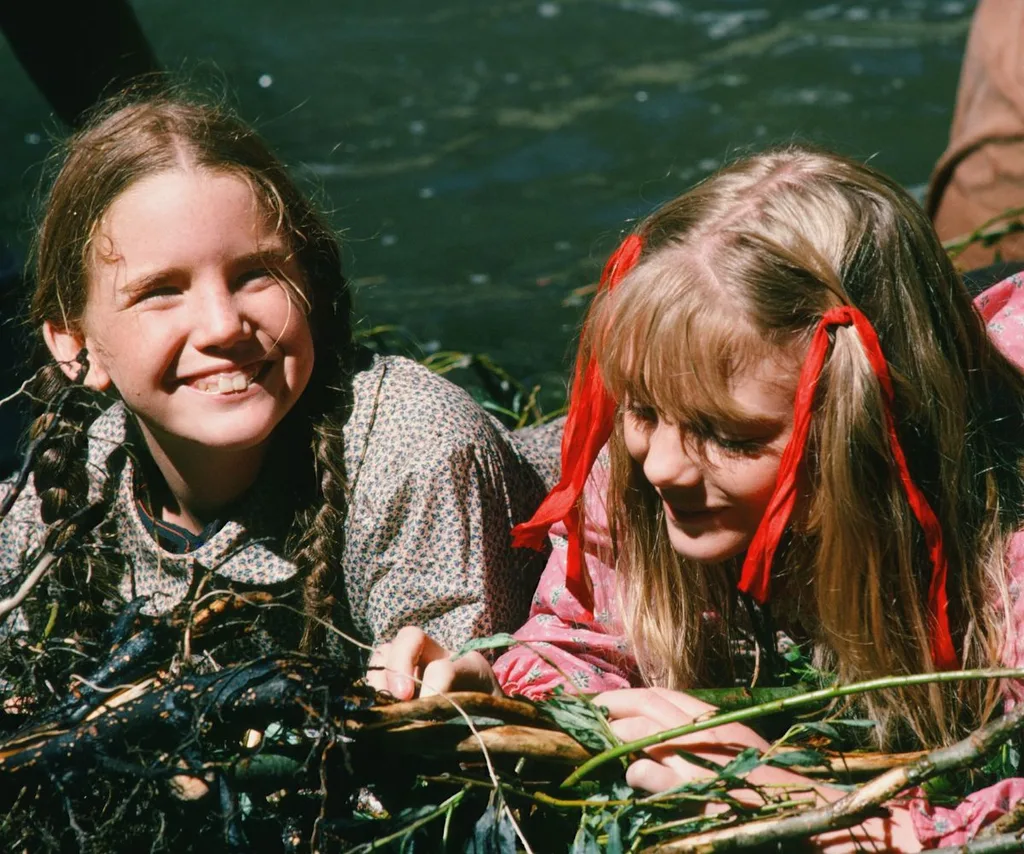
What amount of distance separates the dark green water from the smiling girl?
A: 189 centimetres

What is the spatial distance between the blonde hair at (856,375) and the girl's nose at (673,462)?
0.03 metres

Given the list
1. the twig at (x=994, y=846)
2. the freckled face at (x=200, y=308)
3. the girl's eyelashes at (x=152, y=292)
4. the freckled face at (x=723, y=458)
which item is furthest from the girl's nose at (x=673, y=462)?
the girl's eyelashes at (x=152, y=292)

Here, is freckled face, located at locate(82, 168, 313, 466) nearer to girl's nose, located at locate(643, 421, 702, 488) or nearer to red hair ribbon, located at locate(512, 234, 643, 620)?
red hair ribbon, located at locate(512, 234, 643, 620)

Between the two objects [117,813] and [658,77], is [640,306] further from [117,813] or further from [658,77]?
[658,77]

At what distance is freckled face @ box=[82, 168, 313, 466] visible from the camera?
7.38ft

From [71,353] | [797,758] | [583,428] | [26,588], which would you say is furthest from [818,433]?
[71,353]

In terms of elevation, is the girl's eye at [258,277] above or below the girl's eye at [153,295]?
below

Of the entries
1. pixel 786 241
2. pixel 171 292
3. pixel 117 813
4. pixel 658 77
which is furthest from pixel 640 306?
pixel 658 77

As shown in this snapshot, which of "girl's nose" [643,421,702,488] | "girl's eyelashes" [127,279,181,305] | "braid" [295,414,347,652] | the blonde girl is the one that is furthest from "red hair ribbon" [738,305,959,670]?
"girl's eyelashes" [127,279,181,305]

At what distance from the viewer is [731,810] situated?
5.37 feet

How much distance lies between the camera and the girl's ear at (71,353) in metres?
2.45

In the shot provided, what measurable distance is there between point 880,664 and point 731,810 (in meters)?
0.50

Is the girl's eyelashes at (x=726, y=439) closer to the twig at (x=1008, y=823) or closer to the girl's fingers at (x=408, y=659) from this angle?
the girl's fingers at (x=408, y=659)

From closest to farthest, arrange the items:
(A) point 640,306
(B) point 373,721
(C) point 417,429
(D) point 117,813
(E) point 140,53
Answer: (D) point 117,813
(B) point 373,721
(A) point 640,306
(C) point 417,429
(E) point 140,53
